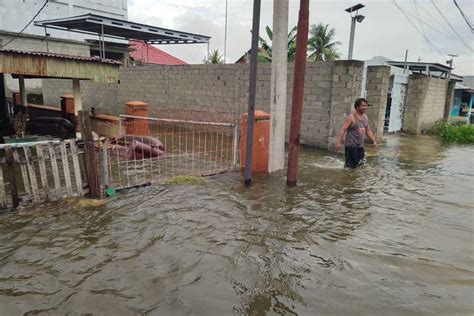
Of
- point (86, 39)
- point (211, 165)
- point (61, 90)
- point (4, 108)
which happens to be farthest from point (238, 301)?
point (86, 39)

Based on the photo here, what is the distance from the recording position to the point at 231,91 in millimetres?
11867

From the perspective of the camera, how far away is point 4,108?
10578 millimetres

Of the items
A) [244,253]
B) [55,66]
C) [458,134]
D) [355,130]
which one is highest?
[55,66]

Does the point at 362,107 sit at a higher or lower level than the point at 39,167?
higher

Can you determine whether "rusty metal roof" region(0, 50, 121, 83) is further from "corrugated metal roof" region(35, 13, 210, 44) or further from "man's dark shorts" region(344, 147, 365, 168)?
"corrugated metal roof" region(35, 13, 210, 44)

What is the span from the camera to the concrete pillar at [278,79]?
6.42 metres

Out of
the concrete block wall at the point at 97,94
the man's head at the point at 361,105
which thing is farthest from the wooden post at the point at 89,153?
the concrete block wall at the point at 97,94

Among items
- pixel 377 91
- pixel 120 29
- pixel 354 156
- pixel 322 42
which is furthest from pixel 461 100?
pixel 354 156

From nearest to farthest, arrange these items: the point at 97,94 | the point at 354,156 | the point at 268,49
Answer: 1. the point at 354,156
2. the point at 97,94
3. the point at 268,49

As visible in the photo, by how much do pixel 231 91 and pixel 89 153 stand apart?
7427mm

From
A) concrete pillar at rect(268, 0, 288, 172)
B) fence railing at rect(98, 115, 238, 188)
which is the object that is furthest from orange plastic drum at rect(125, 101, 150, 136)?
concrete pillar at rect(268, 0, 288, 172)

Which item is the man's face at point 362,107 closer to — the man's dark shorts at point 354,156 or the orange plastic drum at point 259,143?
the man's dark shorts at point 354,156

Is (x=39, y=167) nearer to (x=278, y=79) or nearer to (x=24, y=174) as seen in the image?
(x=24, y=174)

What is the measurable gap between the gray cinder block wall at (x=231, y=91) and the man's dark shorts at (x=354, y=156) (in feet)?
7.24
